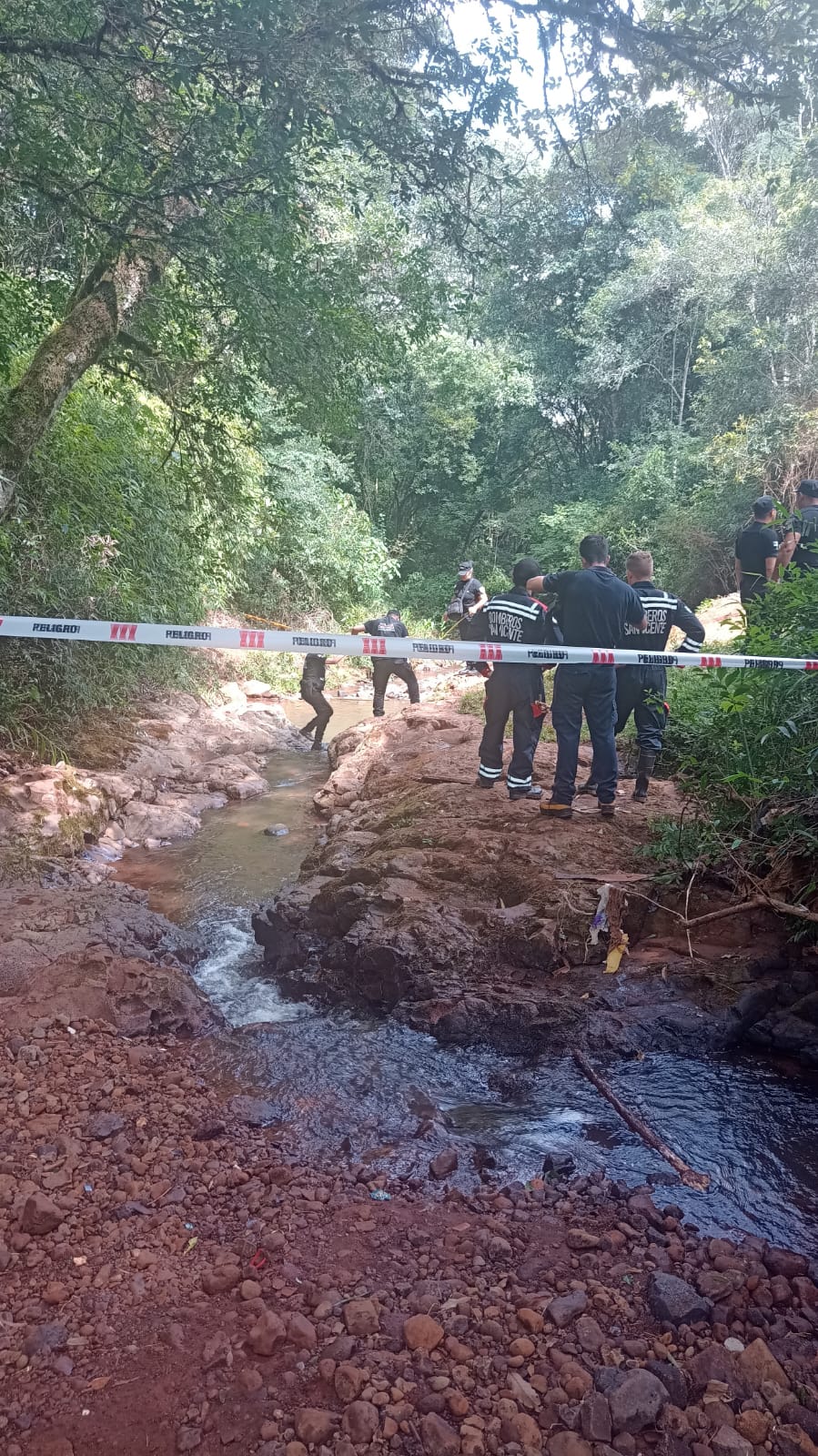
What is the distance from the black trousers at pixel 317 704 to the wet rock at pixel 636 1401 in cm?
992

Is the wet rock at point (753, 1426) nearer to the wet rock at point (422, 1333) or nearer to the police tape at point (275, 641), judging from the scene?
the wet rock at point (422, 1333)

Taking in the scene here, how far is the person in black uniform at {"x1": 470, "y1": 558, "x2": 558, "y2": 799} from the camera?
6516 millimetres

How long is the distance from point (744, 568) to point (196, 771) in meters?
6.22

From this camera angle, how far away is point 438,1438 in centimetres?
194

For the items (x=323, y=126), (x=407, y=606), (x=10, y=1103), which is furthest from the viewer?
(x=407, y=606)

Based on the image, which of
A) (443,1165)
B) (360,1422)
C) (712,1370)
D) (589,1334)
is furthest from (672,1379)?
(443,1165)

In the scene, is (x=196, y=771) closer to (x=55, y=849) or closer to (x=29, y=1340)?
(x=55, y=849)

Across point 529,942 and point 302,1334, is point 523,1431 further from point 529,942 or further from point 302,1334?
point 529,942

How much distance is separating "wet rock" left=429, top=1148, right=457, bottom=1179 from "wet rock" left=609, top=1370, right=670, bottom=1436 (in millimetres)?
1084

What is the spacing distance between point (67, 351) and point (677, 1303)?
8.15 m

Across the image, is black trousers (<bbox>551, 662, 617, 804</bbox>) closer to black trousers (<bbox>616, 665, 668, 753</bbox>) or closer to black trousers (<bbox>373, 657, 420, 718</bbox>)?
black trousers (<bbox>616, 665, 668, 753</bbox>)

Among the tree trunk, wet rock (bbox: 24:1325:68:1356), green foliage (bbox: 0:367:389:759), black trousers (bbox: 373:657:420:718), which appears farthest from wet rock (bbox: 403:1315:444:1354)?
black trousers (bbox: 373:657:420:718)

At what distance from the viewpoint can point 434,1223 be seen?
9.08 ft

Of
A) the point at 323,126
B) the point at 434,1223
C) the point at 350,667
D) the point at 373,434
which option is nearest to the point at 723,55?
the point at 323,126
